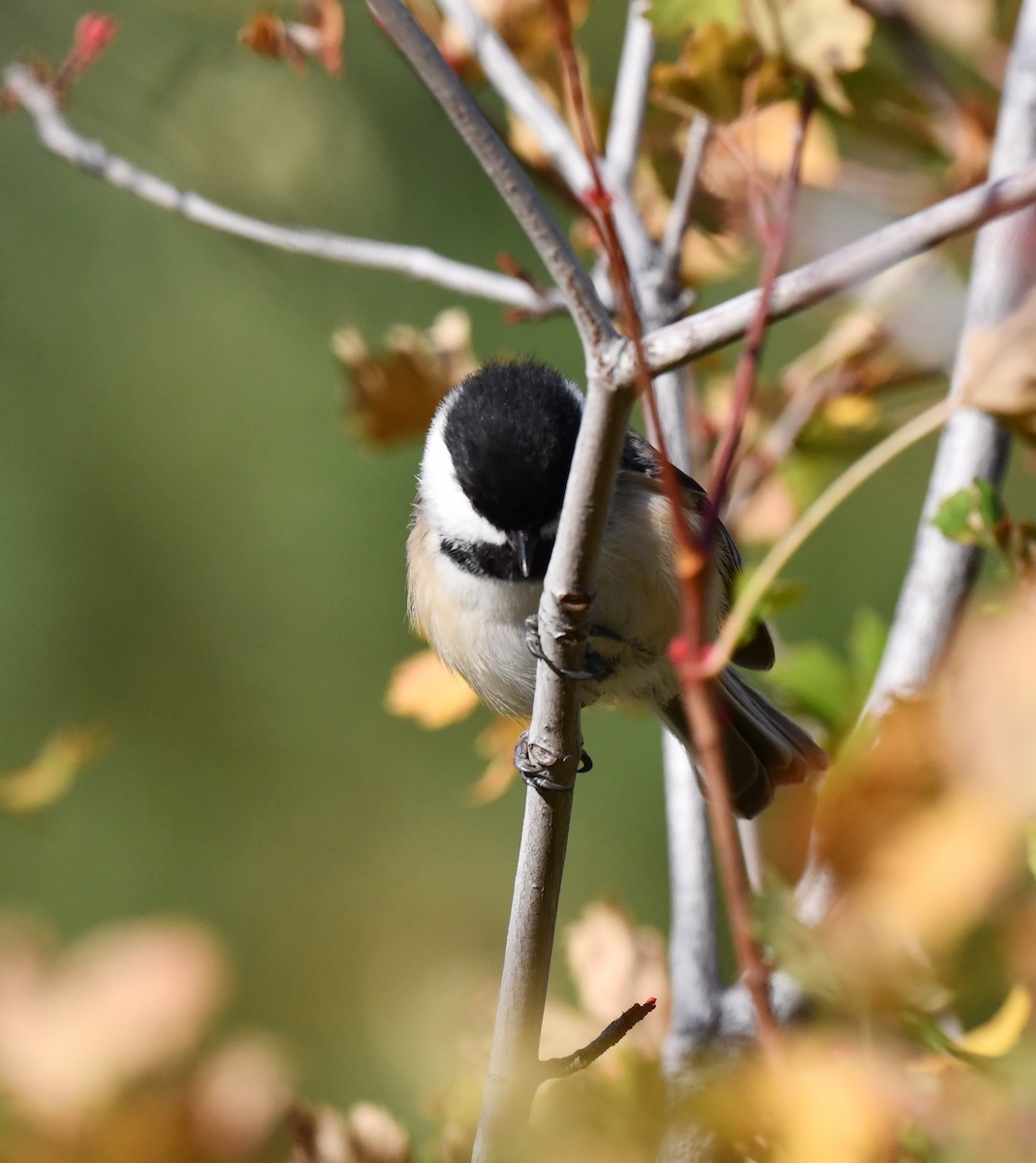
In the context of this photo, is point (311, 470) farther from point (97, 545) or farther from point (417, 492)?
point (417, 492)

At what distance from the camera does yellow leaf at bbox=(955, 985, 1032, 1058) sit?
0.70m

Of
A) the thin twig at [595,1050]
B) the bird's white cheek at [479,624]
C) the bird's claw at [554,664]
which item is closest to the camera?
the thin twig at [595,1050]

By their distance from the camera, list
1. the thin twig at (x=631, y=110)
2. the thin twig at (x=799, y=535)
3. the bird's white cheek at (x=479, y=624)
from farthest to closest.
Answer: the bird's white cheek at (x=479, y=624), the thin twig at (x=631, y=110), the thin twig at (x=799, y=535)

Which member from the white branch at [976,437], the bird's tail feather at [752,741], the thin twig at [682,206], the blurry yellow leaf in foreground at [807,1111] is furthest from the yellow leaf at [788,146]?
the blurry yellow leaf in foreground at [807,1111]

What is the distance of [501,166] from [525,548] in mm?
763

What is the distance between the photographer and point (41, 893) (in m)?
2.89

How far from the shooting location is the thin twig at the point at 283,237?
1.43m

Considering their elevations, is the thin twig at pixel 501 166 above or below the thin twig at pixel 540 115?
above

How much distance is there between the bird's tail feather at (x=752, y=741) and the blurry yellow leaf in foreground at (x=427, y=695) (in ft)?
1.11

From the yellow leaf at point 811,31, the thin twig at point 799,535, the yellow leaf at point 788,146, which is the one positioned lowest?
the yellow leaf at point 788,146

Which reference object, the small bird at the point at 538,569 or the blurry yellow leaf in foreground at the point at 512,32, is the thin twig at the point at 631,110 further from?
the small bird at the point at 538,569

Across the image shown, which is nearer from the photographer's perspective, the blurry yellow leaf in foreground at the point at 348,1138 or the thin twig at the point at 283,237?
the blurry yellow leaf in foreground at the point at 348,1138

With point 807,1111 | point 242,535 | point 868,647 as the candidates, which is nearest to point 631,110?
point 868,647

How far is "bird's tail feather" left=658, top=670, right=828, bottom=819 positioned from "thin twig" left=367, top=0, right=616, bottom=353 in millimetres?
974
